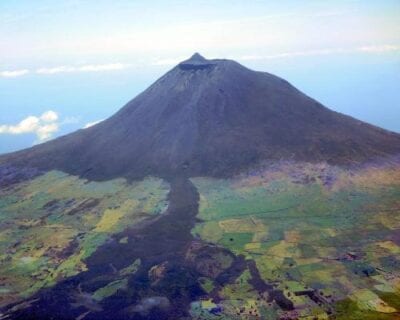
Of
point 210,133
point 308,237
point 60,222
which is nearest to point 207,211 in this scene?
point 308,237

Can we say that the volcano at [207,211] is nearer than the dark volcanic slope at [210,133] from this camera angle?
Yes

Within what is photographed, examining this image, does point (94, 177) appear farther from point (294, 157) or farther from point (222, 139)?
point (294, 157)

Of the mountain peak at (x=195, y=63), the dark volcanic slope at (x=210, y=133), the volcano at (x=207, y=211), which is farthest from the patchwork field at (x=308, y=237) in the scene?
the mountain peak at (x=195, y=63)

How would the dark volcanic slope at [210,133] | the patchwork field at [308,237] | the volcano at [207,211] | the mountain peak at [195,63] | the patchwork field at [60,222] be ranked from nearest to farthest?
the patchwork field at [308,237] → the volcano at [207,211] → the patchwork field at [60,222] → the dark volcanic slope at [210,133] → the mountain peak at [195,63]

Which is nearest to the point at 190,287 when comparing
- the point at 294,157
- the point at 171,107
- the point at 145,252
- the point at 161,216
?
the point at 145,252

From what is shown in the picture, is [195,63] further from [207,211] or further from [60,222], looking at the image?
[60,222]

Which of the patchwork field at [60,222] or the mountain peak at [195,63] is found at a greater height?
the mountain peak at [195,63]

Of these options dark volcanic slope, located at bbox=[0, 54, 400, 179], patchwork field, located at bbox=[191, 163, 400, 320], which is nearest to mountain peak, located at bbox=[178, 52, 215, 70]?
dark volcanic slope, located at bbox=[0, 54, 400, 179]

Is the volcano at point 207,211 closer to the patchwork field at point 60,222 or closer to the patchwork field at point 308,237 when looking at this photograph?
the patchwork field at point 308,237
